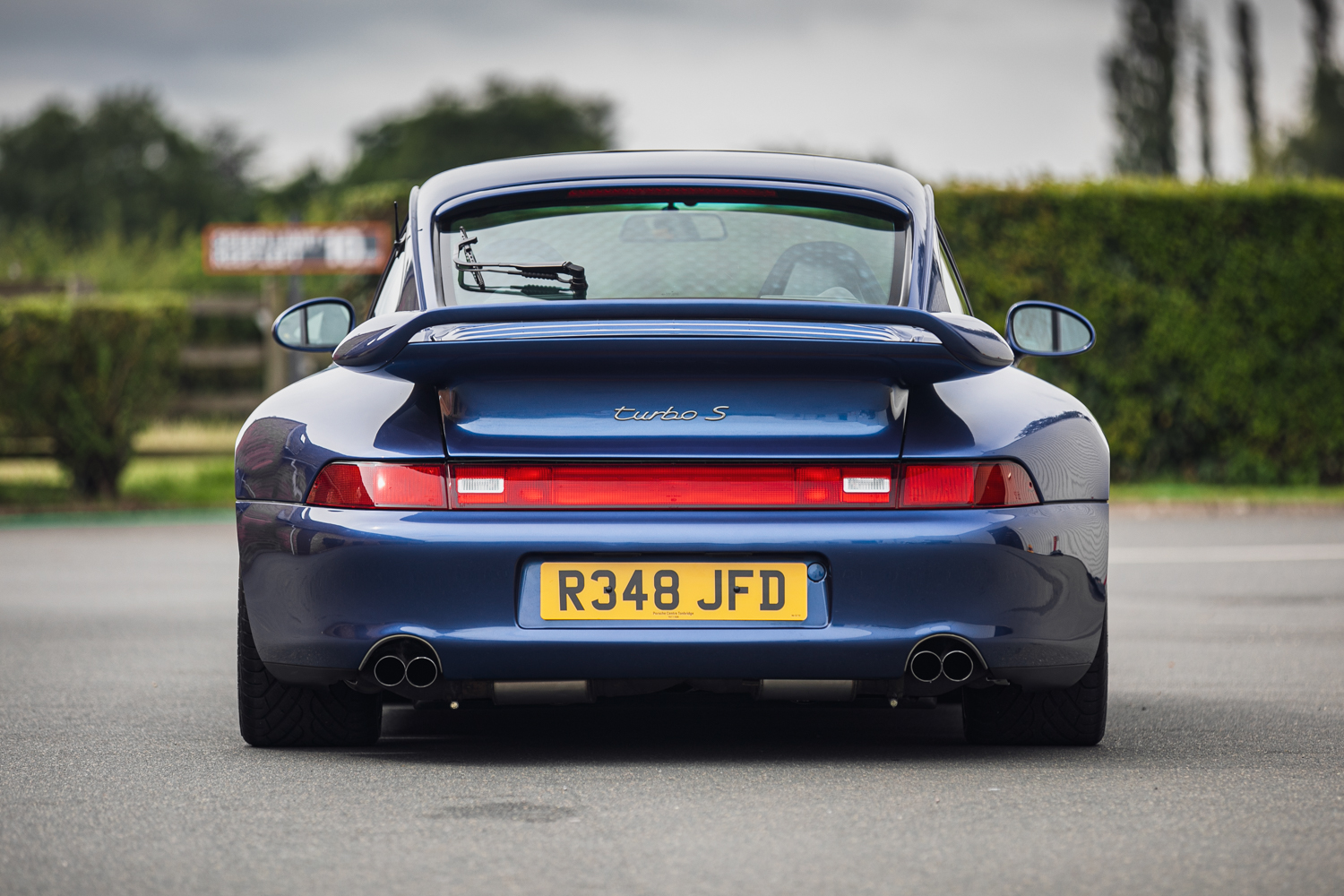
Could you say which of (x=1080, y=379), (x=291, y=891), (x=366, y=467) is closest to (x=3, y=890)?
(x=291, y=891)

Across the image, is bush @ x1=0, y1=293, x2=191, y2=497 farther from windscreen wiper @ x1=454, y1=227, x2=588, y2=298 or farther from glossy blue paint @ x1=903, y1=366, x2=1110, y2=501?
glossy blue paint @ x1=903, y1=366, x2=1110, y2=501

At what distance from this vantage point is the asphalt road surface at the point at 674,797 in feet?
10.8

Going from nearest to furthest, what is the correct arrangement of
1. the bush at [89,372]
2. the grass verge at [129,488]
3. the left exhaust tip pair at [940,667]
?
the left exhaust tip pair at [940,667] → the bush at [89,372] → the grass verge at [129,488]

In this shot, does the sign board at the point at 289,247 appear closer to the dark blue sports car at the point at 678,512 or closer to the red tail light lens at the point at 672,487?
the dark blue sports car at the point at 678,512

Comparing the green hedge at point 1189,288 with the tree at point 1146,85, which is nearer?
the green hedge at point 1189,288

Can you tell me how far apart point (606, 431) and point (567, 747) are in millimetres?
1061

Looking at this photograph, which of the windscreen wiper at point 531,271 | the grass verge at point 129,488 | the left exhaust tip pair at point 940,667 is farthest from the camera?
the grass verge at point 129,488

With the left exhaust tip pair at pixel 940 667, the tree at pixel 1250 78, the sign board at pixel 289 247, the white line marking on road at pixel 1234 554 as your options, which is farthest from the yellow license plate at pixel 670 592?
the tree at pixel 1250 78

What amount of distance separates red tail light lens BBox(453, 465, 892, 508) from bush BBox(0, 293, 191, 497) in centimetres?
1218

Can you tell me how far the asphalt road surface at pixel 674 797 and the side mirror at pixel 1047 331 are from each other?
113 centimetres

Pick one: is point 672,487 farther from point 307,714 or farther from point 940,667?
point 307,714

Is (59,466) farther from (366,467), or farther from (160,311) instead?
(366,467)

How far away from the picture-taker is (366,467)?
409 cm

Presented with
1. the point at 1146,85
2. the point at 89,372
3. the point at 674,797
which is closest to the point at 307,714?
the point at 674,797
